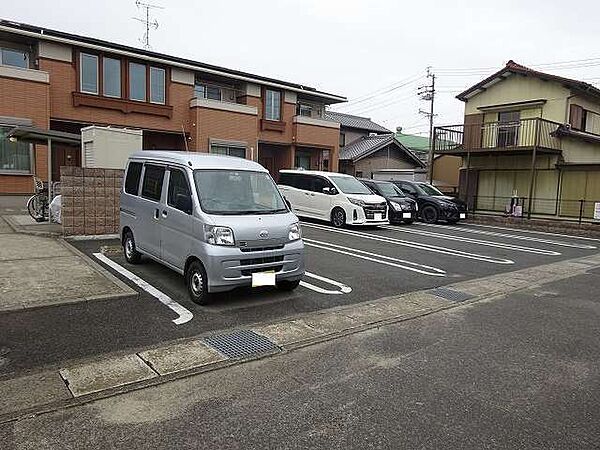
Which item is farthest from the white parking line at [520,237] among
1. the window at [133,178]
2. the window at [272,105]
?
the window at [133,178]

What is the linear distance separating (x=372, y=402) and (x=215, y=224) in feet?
9.31

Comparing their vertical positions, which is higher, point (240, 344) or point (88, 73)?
point (88, 73)

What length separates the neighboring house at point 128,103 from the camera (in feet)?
47.2

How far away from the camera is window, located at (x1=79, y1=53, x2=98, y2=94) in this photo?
638 inches

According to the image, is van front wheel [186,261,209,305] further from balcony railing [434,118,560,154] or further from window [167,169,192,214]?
balcony railing [434,118,560,154]

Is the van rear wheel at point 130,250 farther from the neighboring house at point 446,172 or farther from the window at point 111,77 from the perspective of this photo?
the neighboring house at point 446,172

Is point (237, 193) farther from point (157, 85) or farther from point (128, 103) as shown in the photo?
point (157, 85)

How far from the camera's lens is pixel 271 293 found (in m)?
6.19

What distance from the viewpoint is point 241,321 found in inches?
200

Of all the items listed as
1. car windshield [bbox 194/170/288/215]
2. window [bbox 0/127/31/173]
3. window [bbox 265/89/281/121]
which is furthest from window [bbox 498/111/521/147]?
window [bbox 0/127/31/173]

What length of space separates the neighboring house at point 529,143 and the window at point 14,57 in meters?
17.0

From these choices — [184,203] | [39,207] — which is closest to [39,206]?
[39,207]

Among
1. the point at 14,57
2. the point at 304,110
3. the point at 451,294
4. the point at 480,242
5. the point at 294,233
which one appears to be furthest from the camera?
the point at 304,110

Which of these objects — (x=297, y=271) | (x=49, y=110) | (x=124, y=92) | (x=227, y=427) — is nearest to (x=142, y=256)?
(x=297, y=271)
